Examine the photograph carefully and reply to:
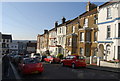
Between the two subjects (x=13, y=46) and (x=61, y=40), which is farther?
(x=13, y=46)

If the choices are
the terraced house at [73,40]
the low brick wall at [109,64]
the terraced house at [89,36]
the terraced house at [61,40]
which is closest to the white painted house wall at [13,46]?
the terraced house at [61,40]

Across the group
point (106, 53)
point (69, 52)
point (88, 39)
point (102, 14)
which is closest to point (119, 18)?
point (102, 14)

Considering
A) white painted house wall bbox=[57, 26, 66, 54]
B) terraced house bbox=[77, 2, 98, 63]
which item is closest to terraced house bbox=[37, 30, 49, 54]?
white painted house wall bbox=[57, 26, 66, 54]

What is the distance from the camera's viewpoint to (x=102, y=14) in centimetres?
2009

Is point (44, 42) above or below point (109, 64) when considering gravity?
above

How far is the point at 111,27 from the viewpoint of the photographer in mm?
18281

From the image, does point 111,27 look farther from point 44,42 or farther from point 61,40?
point 44,42

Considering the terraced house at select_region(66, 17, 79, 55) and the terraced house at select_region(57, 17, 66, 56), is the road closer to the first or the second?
the terraced house at select_region(66, 17, 79, 55)

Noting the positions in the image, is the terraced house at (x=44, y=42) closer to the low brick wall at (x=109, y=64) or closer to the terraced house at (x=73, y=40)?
the terraced house at (x=73, y=40)

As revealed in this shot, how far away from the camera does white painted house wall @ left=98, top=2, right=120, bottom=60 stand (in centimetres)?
1702

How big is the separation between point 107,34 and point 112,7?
3867 mm

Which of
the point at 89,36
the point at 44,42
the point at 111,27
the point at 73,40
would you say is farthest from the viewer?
the point at 44,42

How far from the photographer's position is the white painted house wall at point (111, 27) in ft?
55.8

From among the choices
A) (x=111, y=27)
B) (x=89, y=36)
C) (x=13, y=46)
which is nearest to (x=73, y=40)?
(x=89, y=36)
